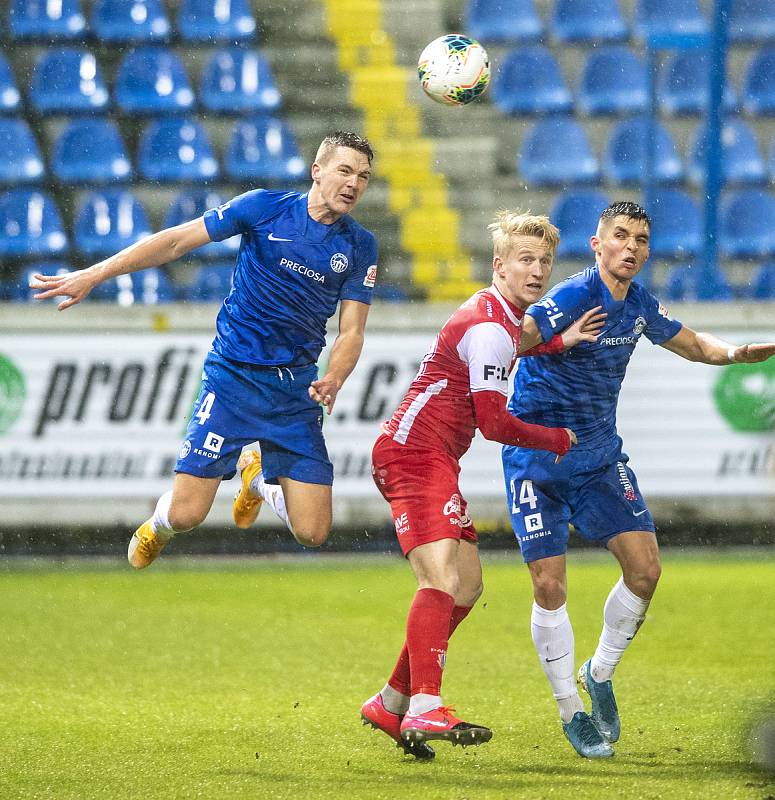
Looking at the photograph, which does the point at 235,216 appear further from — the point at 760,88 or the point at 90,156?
the point at 760,88

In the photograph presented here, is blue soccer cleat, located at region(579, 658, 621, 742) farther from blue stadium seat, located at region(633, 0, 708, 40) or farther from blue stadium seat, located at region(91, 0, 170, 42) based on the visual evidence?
blue stadium seat, located at region(91, 0, 170, 42)

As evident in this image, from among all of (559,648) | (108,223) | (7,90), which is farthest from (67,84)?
(559,648)

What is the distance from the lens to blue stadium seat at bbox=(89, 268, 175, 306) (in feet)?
36.8

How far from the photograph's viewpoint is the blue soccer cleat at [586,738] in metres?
5.01

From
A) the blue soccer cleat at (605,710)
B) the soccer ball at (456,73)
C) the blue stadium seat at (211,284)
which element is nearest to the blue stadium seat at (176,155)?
the blue stadium seat at (211,284)

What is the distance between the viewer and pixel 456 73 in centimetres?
670

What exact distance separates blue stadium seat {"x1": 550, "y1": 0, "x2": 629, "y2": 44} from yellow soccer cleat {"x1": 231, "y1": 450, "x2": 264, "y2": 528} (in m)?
8.37

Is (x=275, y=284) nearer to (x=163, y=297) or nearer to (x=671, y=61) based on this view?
(x=163, y=297)

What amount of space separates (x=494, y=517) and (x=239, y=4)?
19.8 feet

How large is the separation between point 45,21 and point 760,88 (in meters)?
6.71

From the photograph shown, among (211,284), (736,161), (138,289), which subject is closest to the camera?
(138,289)

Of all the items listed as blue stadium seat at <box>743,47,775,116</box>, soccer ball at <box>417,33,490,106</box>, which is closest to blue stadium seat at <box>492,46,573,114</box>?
blue stadium seat at <box>743,47,775,116</box>

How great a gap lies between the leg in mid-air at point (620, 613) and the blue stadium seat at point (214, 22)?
9317 millimetres

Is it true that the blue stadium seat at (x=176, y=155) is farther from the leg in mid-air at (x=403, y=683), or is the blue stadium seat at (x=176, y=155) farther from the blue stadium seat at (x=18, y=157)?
the leg in mid-air at (x=403, y=683)
